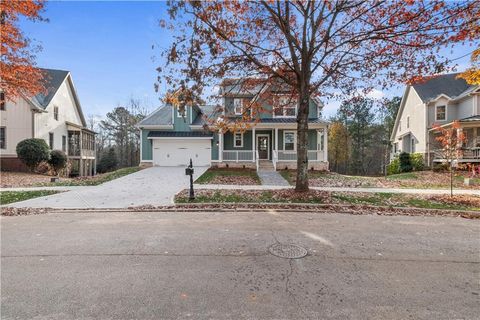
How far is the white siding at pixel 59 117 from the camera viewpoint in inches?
832

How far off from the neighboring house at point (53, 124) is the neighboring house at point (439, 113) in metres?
30.2

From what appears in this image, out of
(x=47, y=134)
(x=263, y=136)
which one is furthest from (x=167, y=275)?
(x=47, y=134)

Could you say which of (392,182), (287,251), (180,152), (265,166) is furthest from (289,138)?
(287,251)

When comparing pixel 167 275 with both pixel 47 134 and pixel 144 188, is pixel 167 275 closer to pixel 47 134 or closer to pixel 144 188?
pixel 144 188

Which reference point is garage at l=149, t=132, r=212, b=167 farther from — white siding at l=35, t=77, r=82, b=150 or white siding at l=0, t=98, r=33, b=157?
white siding at l=0, t=98, r=33, b=157

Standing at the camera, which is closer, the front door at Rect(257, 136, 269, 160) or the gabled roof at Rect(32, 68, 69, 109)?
the front door at Rect(257, 136, 269, 160)

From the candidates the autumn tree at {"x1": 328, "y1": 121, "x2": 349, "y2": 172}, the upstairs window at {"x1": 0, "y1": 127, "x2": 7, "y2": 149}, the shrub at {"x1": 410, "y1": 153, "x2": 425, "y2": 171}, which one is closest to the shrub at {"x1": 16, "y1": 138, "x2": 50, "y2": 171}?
the upstairs window at {"x1": 0, "y1": 127, "x2": 7, "y2": 149}

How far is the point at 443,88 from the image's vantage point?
23125mm

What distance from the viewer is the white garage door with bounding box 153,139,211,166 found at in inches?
845

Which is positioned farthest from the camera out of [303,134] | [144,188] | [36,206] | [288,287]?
[144,188]

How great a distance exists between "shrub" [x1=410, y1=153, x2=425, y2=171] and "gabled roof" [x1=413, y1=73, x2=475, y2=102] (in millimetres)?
5093

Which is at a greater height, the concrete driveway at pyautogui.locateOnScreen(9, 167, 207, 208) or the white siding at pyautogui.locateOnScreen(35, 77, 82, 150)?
the white siding at pyautogui.locateOnScreen(35, 77, 82, 150)

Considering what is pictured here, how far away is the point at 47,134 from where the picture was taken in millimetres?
21922

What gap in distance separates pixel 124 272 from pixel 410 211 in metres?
7.64
